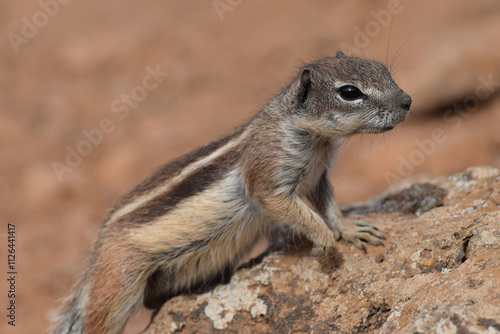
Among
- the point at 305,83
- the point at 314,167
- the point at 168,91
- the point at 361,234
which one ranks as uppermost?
the point at 168,91

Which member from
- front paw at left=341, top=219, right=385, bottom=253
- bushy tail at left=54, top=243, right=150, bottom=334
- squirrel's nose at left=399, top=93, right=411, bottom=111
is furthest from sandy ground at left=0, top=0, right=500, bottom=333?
squirrel's nose at left=399, top=93, right=411, bottom=111

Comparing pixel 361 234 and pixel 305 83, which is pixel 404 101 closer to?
pixel 305 83

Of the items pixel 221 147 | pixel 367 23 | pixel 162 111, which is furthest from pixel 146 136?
pixel 221 147

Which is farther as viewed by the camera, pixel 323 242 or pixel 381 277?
pixel 323 242

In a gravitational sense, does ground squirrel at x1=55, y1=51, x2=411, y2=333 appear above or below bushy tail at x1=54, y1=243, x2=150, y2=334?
above

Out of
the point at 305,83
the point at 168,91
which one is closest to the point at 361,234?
the point at 305,83

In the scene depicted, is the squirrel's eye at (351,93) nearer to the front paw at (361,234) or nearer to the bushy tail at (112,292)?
the front paw at (361,234)

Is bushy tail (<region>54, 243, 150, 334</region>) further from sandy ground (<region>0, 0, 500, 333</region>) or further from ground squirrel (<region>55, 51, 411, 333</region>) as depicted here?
sandy ground (<region>0, 0, 500, 333</region>)
